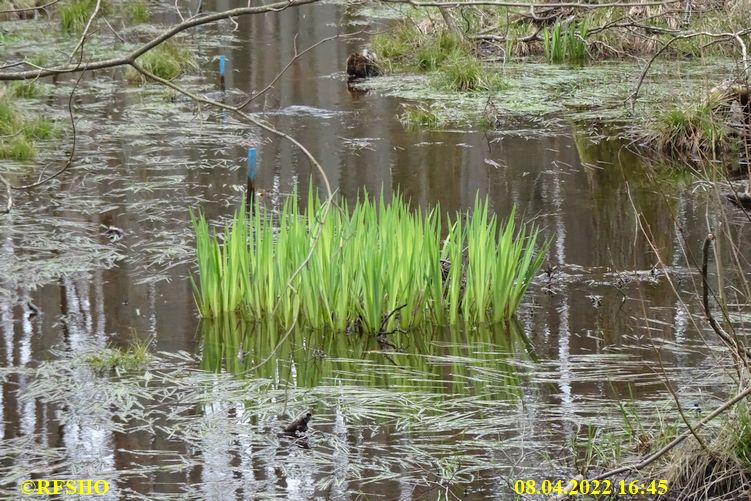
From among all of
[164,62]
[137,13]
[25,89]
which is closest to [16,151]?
[25,89]

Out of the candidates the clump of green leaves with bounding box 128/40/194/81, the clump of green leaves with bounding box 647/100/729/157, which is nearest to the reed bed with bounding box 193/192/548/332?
the clump of green leaves with bounding box 647/100/729/157

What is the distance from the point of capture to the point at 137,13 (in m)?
16.6

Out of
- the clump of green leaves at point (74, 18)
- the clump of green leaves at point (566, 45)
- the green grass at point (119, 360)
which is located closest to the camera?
the green grass at point (119, 360)

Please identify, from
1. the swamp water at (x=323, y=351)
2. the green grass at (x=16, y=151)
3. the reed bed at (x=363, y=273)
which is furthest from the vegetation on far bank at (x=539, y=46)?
the reed bed at (x=363, y=273)

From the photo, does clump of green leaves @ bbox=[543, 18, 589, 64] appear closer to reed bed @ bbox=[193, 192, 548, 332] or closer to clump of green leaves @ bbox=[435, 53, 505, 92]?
clump of green leaves @ bbox=[435, 53, 505, 92]

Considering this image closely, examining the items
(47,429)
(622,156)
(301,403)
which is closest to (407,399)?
(301,403)

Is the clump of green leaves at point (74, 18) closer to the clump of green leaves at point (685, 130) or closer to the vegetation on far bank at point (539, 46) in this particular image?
the vegetation on far bank at point (539, 46)

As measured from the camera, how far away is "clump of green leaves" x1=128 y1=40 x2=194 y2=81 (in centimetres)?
1208

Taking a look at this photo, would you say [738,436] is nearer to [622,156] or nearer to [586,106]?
[622,156]

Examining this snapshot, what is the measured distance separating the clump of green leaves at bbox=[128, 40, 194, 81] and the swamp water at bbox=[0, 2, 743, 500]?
2637mm

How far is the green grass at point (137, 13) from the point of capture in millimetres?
16531

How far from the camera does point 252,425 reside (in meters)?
4.23

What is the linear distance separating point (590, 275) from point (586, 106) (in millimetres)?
5523

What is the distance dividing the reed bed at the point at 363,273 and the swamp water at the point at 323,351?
12cm
